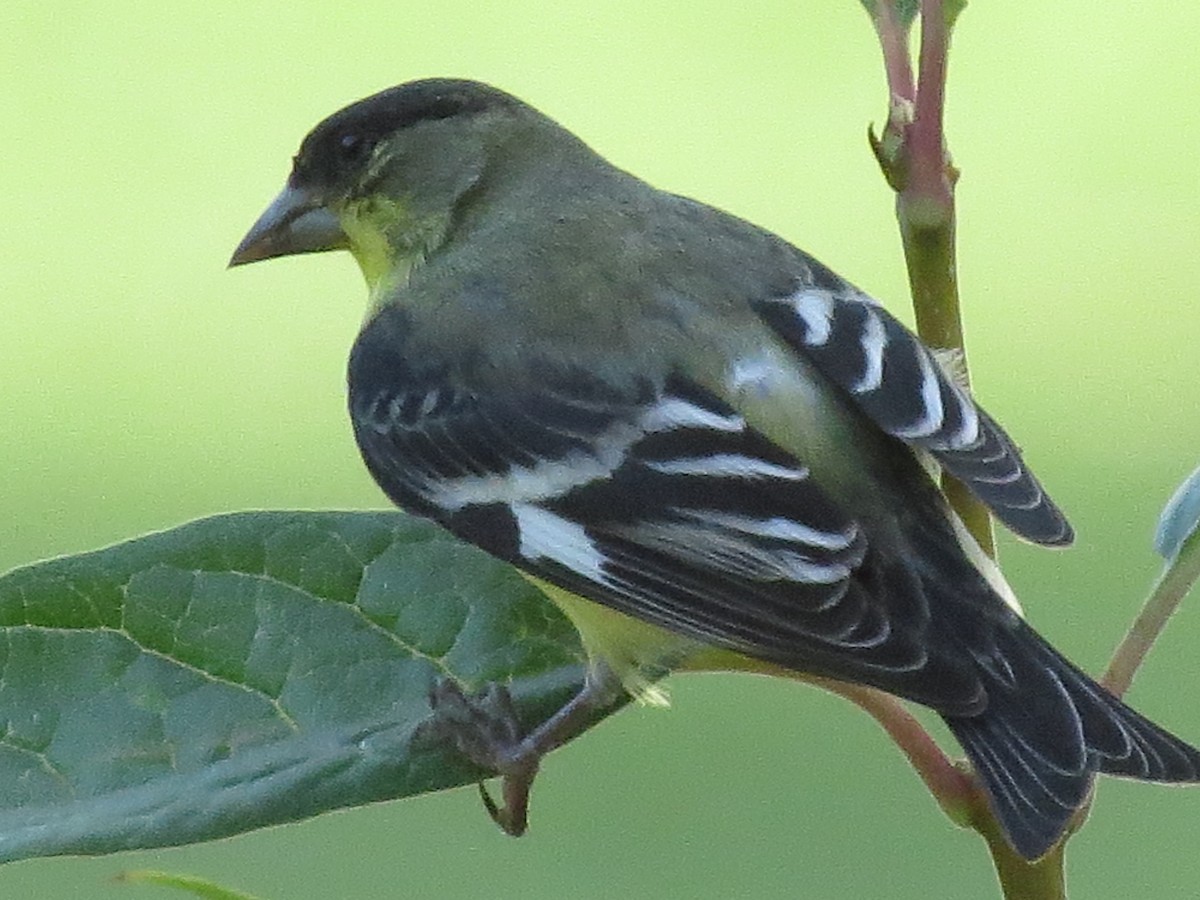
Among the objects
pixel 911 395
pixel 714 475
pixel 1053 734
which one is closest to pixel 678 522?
pixel 714 475

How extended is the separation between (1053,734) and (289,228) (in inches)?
51.0

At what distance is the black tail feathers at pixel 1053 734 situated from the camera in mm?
1733

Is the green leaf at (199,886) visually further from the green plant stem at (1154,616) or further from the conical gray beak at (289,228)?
the conical gray beak at (289,228)

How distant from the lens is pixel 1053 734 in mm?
1865

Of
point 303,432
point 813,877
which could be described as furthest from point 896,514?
point 303,432

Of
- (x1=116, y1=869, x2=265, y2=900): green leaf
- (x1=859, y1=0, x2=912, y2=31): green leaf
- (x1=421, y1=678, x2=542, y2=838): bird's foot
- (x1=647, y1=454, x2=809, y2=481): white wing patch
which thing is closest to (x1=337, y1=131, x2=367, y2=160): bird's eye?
(x1=647, y1=454, x2=809, y2=481): white wing patch

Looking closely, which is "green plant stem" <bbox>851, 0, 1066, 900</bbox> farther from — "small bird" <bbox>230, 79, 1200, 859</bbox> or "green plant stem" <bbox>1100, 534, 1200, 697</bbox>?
"green plant stem" <bbox>1100, 534, 1200, 697</bbox>

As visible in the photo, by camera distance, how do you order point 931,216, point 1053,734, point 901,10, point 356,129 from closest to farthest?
point 931,216 < point 901,10 < point 1053,734 < point 356,129

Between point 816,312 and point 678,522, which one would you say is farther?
point 816,312

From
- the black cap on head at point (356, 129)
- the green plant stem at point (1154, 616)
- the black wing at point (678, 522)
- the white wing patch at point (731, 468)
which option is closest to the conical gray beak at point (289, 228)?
the black cap on head at point (356, 129)

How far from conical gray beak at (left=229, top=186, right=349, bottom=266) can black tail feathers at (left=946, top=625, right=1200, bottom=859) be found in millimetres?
1167

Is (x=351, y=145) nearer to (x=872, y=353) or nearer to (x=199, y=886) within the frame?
(x=872, y=353)

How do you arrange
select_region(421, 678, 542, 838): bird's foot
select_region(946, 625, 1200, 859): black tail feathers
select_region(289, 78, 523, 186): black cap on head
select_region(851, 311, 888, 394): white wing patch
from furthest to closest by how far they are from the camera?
1. select_region(289, 78, 523, 186): black cap on head
2. select_region(851, 311, 888, 394): white wing patch
3. select_region(421, 678, 542, 838): bird's foot
4. select_region(946, 625, 1200, 859): black tail feathers

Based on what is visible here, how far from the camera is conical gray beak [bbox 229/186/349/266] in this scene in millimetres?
2764
